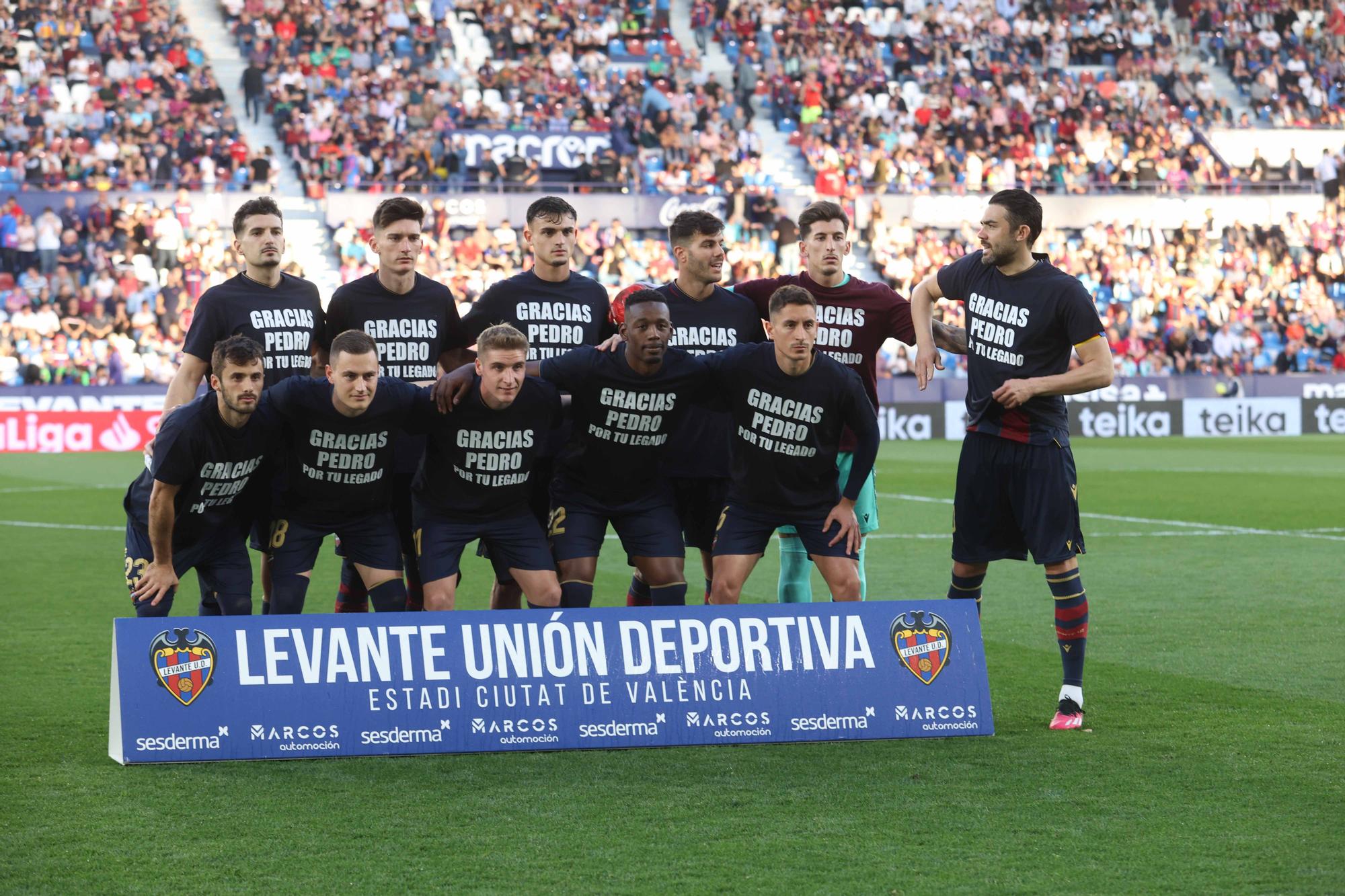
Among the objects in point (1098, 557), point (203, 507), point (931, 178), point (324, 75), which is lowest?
point (1098, 557)

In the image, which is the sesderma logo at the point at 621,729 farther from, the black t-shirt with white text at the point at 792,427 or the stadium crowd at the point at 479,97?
the stadium crowd at the point at 479,97

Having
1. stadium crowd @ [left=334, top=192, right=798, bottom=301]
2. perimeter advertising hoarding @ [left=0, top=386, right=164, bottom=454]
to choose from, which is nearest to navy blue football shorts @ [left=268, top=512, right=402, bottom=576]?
perimeter advertising hoarding @ [left=0, top=386, right=164, bottom=454]

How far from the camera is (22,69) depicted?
100 ft

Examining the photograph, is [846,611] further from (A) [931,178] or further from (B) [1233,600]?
(A) [931,178]

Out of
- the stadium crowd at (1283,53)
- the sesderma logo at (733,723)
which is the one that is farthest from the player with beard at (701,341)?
the stadium crowd at (1283,53)

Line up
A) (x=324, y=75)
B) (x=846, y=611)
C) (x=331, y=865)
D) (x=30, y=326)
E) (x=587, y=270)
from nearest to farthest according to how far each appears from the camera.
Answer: (x=331, y=865), (x=846, y=611), (x=30, y=326), (x=587, y=270), (x=324, y=75)

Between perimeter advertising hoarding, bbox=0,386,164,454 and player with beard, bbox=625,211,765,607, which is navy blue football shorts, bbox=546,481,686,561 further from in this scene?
perimeter advertising hoarding, bbox=0,386,164,454

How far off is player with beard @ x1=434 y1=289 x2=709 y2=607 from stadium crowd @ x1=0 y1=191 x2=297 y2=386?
19237 mm

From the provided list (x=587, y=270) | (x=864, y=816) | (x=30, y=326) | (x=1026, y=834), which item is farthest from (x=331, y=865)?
(x=587, y=270)

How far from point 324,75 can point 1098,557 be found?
23590mm

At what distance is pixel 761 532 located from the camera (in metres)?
7.07

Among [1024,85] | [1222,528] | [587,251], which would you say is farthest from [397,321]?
[1024,85]

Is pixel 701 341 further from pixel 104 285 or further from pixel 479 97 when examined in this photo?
pixel 479 97

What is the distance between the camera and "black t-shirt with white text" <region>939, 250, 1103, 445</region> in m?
6.77
